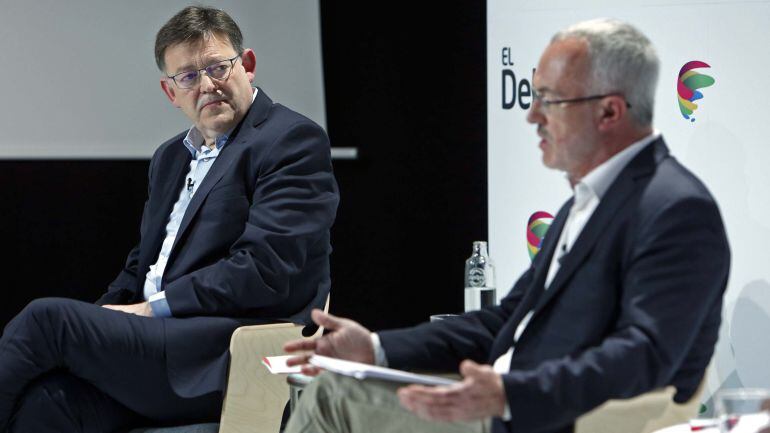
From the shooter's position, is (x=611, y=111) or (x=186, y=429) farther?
(x=186, y=429)

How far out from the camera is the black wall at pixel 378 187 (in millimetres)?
5637

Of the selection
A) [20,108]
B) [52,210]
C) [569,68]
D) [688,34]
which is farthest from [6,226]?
[569,68]

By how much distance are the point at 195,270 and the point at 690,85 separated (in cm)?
193

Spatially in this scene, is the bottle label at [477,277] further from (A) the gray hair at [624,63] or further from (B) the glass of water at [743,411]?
(B) the glass of water at [743,411]

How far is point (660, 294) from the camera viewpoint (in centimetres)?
210

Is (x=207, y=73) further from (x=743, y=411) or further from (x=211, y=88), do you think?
(x=743, y=411)

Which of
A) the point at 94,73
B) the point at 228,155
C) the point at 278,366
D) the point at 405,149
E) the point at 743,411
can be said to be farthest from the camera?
the point at 405,149

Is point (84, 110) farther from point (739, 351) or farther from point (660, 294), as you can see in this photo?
point (660, 294)

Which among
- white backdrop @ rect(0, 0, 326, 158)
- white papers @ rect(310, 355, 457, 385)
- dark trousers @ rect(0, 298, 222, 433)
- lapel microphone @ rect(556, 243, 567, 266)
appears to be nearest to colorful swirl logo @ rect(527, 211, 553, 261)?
dark trousers @ rect(0, 298, 222, 433)

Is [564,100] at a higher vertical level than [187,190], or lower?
higher

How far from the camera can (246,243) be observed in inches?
139

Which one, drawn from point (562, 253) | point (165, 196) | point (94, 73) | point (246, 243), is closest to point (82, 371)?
point (246, 243)

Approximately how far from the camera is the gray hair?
7.49ft

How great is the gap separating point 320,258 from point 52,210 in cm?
248
